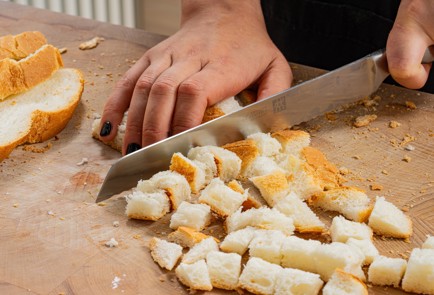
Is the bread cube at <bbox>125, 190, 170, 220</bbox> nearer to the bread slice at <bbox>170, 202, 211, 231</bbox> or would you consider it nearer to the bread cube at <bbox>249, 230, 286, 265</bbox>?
the bread slice at <bbox>170, 202, 211, 231</bbox>

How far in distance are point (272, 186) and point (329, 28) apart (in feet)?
4.44

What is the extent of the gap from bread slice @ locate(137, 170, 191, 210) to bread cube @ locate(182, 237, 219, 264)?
224mm

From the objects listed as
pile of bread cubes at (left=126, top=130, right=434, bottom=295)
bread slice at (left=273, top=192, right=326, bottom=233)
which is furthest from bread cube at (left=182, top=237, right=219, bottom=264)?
bread slice at (left=273, top=192, right=326, bottom=233)

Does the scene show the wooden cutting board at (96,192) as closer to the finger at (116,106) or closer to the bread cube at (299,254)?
the finger at (116,106)

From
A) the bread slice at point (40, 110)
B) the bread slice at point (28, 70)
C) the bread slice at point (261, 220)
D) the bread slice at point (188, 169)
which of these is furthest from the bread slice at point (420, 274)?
the bread slice at point (28, 70)

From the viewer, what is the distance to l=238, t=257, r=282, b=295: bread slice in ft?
5.44

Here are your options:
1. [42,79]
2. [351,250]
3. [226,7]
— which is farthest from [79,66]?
[351,250]

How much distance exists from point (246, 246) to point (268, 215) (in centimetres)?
11

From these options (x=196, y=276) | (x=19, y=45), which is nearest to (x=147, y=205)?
(x=196, y=276)

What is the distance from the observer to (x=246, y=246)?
5.88 feet

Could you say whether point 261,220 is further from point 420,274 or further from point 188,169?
point 420,274

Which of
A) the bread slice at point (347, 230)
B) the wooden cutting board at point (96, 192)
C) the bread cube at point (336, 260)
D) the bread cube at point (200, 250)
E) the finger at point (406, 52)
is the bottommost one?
the wooden cutting board at point (96, 192)

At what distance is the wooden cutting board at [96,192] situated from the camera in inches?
67.7

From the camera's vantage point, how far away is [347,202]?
77.0 inches
